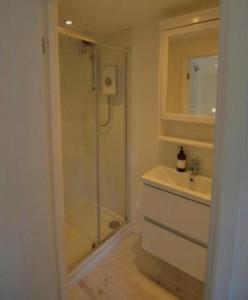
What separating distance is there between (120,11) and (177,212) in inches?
60.6

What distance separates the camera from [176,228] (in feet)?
5.40

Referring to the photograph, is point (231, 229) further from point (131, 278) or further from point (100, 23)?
point (100, 23)

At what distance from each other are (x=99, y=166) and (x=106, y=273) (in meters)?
1.08

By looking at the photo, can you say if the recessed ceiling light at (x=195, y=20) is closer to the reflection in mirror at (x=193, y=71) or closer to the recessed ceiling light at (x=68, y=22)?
the reflection in mirror at (x=193, y=71)

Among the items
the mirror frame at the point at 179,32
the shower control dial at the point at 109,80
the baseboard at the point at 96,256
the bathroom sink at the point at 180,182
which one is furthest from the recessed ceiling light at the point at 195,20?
the baseboard at the point at 96,256

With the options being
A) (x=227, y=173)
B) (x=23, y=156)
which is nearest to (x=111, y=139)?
(x=23, y=156)

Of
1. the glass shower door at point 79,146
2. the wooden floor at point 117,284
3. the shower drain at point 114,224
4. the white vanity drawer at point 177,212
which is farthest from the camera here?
the shower drain at point 114,224

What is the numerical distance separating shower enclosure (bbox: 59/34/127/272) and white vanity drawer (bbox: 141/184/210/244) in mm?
757

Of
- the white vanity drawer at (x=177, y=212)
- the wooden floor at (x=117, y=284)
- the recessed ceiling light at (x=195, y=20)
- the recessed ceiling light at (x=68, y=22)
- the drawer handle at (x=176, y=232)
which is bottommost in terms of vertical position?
the wooden floor at (x=117, y=284)

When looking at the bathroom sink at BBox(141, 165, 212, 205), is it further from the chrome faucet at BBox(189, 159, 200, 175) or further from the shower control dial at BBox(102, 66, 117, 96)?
the shower control dial at BBox(102, 66, 117, 96)

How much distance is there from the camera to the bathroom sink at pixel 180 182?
154 cm

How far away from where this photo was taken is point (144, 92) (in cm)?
211

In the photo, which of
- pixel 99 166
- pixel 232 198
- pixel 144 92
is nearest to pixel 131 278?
pixel 99 166

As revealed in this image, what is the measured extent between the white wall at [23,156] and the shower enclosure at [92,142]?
3.25ft
